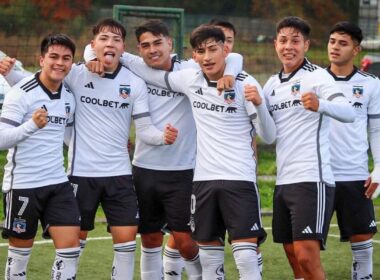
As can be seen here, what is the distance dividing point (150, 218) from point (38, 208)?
1041 millimetres

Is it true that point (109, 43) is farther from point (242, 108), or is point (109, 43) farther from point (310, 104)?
point (310, 104)

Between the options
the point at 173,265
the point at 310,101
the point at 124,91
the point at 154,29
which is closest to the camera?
the point at 310,101

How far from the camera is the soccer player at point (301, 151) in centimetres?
834

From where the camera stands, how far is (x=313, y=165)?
8375 mm

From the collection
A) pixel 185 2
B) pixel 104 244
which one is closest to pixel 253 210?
pixel 104 244

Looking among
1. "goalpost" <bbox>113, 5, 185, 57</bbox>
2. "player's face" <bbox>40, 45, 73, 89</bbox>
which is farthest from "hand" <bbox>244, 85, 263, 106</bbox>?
"goalpost" <bbox>113, 5, 185, 57</bbox>

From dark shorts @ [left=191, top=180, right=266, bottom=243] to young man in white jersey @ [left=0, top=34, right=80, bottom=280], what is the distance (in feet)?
2.96

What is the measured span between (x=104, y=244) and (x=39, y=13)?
403 inches

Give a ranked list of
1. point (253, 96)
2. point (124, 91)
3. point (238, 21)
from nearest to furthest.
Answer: point (253, 96), point (124, 91), point (238, 21)

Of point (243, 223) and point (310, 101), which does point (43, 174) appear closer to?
point (243, 223)

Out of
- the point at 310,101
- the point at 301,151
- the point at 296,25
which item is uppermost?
the point at 296,25

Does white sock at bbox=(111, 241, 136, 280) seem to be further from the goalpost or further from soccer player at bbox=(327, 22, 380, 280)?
the goalpost

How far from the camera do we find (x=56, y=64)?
8383 millimetres

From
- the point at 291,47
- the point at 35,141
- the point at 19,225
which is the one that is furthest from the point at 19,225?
the point at 291,47
